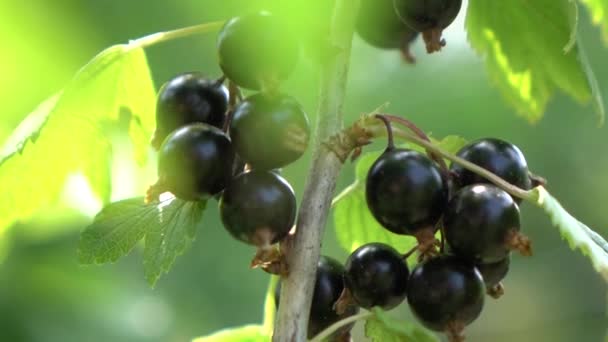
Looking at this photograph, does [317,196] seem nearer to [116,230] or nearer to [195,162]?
[195,162]

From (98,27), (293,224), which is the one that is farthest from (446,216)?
(98,27)

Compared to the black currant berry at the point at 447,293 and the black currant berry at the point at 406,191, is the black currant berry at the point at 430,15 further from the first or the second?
the black currant berry at the point at 447,293

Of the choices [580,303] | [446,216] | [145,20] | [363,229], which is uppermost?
[446,216]

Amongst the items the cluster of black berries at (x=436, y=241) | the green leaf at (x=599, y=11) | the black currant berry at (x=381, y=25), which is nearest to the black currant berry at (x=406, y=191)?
the cluster of black berries at (x=436, y=241)

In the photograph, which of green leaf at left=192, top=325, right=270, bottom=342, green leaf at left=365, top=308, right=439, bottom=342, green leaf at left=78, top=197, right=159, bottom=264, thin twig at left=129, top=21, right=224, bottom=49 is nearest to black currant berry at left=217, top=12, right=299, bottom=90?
thin twig at left=129, top=21, right=224, bottom=49

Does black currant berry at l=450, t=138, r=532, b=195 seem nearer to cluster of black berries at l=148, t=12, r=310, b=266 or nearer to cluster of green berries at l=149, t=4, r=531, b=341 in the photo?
cluster of green berries at l=149, t=4, r=531, b=341

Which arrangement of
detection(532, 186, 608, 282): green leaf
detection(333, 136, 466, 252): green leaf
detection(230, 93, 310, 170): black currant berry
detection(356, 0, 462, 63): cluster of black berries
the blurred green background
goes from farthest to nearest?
the blurred green background < detection(333, 136, 466, 252): green leaf < detection(356, 0, 462, 63): cluster of black berries < detection(230, 93, 310, 170): black currant berry < detection(532, 186, 608, 282): green leaf

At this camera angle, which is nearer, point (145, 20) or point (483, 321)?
point (145, 20)

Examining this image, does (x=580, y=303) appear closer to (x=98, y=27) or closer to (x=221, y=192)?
(x=98, y=27)
